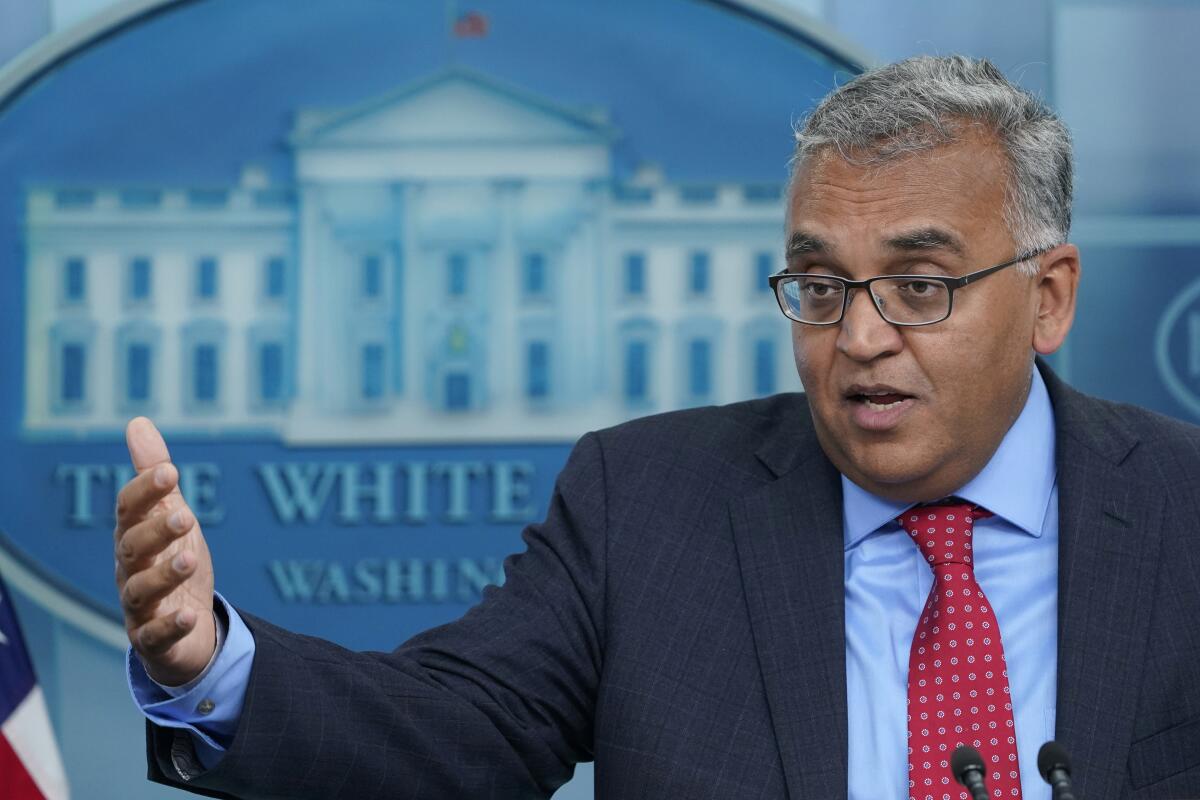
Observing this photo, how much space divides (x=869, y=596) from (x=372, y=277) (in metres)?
1.40

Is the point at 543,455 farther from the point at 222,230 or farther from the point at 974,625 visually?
the point at 974,625

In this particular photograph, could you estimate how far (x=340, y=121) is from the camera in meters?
2.81

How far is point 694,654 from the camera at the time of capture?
1.73 metres

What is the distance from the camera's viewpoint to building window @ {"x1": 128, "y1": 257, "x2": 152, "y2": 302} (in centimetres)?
280

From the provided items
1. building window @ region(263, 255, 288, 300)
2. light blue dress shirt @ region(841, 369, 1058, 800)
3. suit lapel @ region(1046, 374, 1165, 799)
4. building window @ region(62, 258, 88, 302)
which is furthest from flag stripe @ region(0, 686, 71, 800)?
suit lapel @ region(1046, 374, 1165, 799)

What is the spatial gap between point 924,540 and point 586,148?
4.45 feet

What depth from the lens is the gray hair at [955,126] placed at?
168 centimetres

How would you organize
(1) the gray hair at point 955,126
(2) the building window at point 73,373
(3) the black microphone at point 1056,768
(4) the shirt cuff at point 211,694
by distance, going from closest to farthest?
(3) the black microphone at point 1056,768 < (4) the shirt cuff at point 211,694 < (1) the gray hair at point 955,126 < (2) the building window at point 73,373

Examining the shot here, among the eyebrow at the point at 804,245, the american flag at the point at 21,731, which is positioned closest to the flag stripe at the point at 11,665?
the american flag at the point at 21,731

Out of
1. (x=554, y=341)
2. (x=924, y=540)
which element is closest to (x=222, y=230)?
(x=554, y=341)

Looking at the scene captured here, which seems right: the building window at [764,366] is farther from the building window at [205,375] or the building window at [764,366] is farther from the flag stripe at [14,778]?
the flag stripe at [14,778]

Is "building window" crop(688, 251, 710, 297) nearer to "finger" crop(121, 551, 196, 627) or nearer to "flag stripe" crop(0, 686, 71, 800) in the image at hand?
"flag stripe" crop(0, 686, 71, 800)

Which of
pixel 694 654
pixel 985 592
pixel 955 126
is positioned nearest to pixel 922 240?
pixel 955 126

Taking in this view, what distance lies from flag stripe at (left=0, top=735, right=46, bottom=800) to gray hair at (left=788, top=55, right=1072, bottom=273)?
5.84 feet
